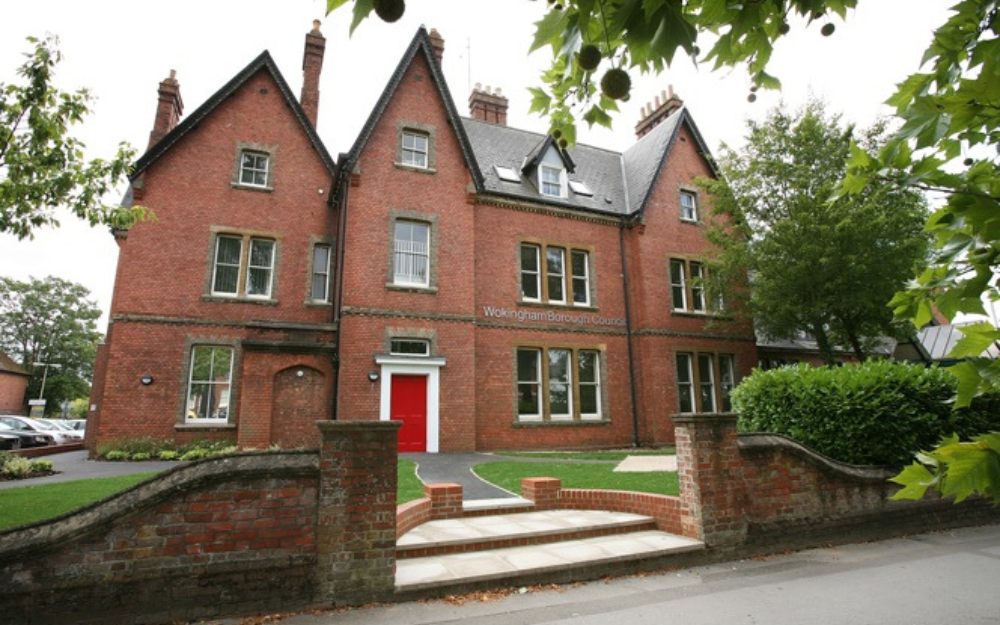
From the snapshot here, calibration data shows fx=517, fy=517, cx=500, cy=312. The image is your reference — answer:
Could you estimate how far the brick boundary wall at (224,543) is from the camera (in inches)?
164

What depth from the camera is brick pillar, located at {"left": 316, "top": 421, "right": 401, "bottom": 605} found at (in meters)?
4.81

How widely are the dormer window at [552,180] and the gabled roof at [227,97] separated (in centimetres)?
765

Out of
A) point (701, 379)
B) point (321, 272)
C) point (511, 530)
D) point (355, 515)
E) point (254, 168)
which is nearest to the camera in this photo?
point (355, 515)

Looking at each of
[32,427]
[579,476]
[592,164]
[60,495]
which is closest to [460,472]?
[579,476]

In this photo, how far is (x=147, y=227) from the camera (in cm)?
1552

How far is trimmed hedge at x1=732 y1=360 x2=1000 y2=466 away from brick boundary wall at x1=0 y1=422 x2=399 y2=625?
259 inches

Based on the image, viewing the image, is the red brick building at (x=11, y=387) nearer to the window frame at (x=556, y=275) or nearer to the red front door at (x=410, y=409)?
the red front door at (x=410, y=409)

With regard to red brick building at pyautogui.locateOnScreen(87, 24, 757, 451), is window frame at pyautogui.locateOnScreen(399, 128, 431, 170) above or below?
above

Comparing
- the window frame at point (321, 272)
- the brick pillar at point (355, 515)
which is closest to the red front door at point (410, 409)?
the window frame at point (321, 272)

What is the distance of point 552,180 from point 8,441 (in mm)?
25321

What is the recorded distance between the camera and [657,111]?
81.5 feet

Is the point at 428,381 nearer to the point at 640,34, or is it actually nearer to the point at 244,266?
the point at 244,266

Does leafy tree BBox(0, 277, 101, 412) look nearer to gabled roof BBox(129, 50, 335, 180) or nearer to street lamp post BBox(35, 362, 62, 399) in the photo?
street lamp post BBox(35, 362, 62, 399)

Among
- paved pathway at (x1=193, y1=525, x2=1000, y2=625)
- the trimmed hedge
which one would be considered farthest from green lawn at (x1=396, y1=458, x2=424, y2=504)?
the trimmed hedge
